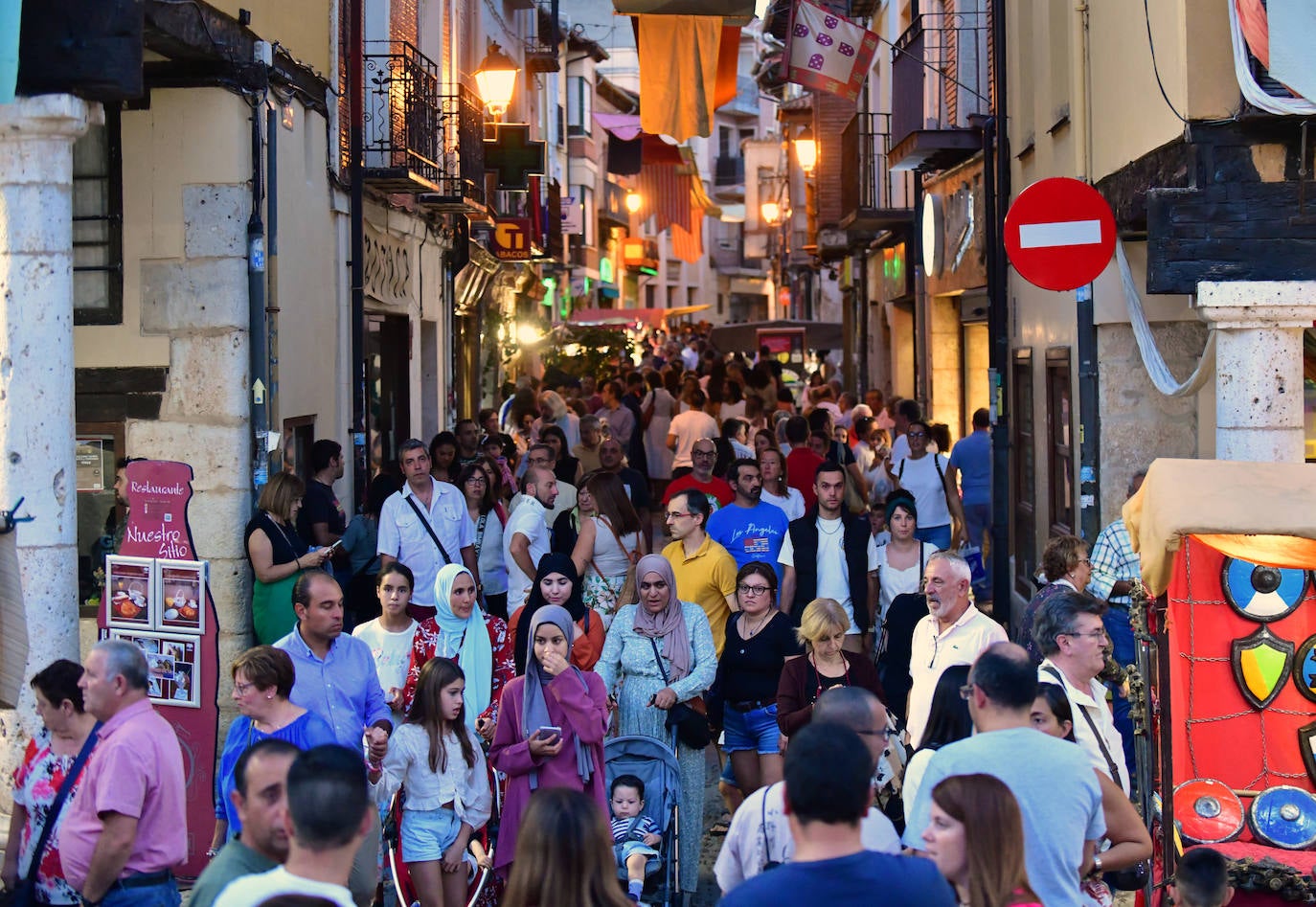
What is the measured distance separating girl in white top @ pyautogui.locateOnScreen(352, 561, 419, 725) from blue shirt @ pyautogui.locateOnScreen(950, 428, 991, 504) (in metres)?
6.71

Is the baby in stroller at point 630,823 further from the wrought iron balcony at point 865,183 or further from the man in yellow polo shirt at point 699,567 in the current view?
the wrought iron balcony at point 865,183

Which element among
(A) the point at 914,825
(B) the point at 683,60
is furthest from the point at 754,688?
(B) the point at 683,60

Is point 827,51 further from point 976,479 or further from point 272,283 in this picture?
point 272,283

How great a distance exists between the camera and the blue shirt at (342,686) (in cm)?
668

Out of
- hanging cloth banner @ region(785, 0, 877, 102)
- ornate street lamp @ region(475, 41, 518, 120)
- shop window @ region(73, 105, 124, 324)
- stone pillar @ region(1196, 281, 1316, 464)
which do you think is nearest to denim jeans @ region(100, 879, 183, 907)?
shop window @ region(73, 105, 124, 324)

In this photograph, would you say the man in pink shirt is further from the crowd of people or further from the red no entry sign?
the red no entry sign

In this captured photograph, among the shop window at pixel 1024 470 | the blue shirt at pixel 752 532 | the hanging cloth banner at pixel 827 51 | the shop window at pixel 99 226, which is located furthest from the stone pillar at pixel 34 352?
the hanging cloth banner at pixel 827 51

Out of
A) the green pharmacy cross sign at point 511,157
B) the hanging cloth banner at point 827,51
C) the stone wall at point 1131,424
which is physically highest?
the hanging cloth banner at point 827,51

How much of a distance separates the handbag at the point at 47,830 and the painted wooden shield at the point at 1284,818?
14.1ft

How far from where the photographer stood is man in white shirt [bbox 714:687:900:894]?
484cm

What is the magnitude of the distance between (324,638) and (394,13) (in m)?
11.7

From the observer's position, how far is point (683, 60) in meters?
15.6

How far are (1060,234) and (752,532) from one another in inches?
107

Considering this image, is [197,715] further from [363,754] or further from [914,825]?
[914,825]
